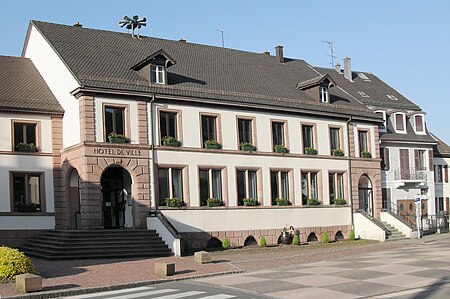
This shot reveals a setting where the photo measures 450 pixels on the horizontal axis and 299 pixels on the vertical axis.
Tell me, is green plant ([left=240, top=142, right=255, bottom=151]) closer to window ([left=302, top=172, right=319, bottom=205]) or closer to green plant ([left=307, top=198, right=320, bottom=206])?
window ([left=302, top=172, right=319, bottom=205])

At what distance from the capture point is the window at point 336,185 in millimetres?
41094

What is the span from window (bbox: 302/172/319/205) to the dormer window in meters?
13.6

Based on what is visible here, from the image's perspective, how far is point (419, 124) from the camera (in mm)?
50281

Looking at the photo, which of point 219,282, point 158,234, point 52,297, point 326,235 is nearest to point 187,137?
point 158,234

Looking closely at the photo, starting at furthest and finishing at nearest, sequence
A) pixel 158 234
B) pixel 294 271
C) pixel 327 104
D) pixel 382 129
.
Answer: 1. pixel 382 129
2. pixel 327 104
3. pixel 158 234
4. pixel 294 271

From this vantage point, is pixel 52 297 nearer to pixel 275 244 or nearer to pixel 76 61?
pixel 76 61

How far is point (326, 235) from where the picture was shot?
39.0 meters

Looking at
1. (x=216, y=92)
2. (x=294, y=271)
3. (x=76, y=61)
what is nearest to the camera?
(x=294, y=271)

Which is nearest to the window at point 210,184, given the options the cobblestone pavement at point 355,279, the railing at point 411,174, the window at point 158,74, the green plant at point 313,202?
the window at point 158,74

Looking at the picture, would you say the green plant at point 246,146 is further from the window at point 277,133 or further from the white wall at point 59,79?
the white wall at point 59,79

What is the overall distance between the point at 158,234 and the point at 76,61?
9953 mm

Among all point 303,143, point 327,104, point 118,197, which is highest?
point 327,104

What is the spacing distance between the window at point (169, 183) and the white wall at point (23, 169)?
5.63 metres

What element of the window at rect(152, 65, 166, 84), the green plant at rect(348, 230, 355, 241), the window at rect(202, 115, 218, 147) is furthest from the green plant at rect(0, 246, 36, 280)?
the green plant at rect(348, 230, 355, 241)
